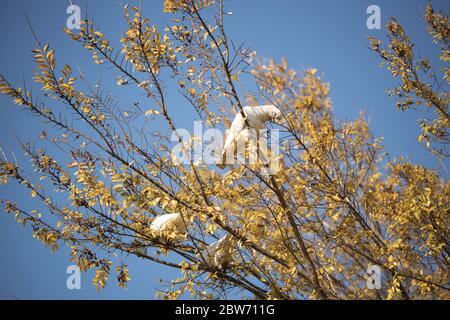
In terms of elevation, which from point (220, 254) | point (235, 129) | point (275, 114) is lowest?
point (220, 254)

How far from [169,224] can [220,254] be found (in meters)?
0.58

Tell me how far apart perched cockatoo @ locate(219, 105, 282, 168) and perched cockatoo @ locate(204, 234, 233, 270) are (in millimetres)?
731

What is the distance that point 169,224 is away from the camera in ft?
10.8

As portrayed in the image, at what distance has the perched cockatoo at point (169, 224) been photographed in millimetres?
3256

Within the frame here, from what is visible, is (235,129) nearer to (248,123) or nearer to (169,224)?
(248,123)

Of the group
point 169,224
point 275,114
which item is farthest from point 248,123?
point 169,224

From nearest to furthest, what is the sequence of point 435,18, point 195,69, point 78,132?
point 78,132
point 195,69
point 435,18

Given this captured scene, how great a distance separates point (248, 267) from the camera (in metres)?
3.44

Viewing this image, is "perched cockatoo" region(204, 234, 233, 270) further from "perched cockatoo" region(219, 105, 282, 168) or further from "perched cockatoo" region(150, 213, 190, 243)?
"perched cockatoo" region(219, 105, 282, 168)

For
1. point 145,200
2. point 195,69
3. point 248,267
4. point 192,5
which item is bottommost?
point 248,267
